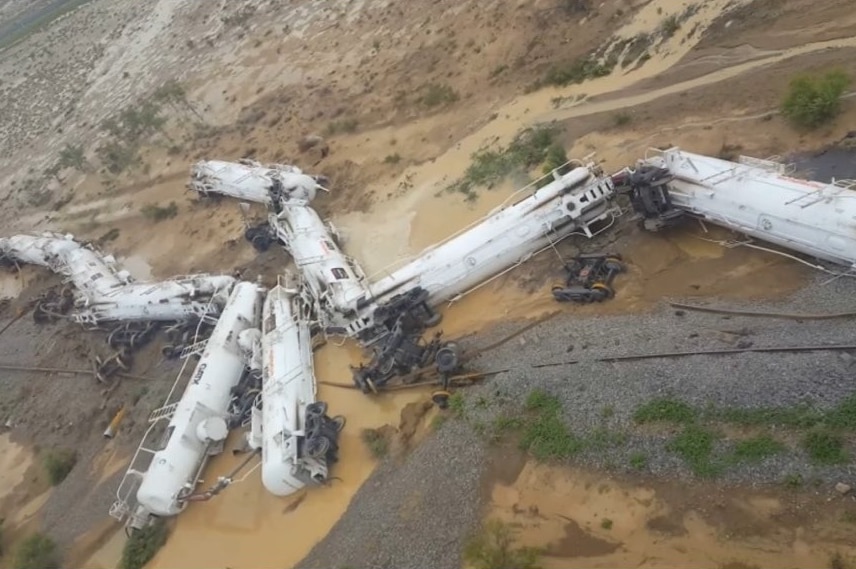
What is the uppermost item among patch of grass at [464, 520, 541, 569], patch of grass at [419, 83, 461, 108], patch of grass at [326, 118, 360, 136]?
patch of grass at [326, 118, 360, 136]

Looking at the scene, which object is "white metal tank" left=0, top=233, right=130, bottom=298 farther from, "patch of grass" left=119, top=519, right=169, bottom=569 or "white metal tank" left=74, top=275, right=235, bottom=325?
"patch of grass" left=119, top=519, right=169, bottom=569

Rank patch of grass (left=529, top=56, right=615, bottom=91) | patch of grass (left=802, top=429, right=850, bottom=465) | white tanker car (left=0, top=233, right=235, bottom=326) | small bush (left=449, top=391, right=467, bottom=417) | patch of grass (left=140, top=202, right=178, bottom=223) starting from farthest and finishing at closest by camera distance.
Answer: patch of grass (left=140, top=202, right=178, bottom=223), patch of grass (left=529, top=56, right=615, bottom=91), white tanker car (left=0, top=233, right=235, bottom=326), small bush (left=449, top=391, right=467, bottom=417), patch of grass (left=802, top=429, right=850, bottom=465)

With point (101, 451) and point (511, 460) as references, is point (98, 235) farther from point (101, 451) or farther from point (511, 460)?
→ point (511, 460)

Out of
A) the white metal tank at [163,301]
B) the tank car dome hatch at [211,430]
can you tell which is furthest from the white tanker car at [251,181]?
the tank car dome hatch at [211,430]

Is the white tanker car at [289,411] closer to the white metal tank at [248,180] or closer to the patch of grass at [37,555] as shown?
the white metal tank at [248,180]

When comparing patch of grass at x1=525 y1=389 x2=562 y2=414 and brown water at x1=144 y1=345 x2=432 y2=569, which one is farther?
brown water at x1=144 y1=345 x2=432 y2=569

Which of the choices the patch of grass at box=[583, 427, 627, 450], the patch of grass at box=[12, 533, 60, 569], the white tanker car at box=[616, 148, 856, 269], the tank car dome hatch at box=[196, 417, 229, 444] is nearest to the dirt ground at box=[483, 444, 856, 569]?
the patch of grass at box=[583, 427, 627, 450]

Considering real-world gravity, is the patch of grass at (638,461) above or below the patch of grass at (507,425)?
below

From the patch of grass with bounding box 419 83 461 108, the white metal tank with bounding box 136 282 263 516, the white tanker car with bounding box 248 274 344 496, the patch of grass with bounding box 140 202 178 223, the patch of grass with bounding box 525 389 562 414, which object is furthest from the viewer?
the patch of grass with bounding box 140 202 178 223
